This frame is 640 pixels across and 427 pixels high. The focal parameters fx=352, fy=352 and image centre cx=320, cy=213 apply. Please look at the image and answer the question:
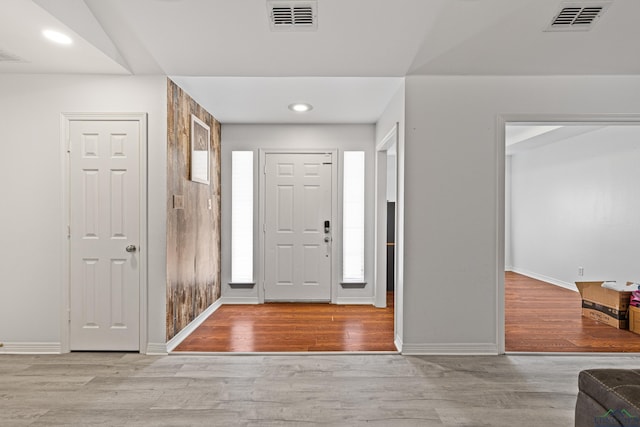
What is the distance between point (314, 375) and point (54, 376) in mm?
1919

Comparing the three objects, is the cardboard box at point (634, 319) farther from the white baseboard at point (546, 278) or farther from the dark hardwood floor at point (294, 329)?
the dark hardwood floor at point (294, 329)

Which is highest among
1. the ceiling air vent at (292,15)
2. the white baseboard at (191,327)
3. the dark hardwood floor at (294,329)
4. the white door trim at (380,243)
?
the ceiling air vent at (292,15)

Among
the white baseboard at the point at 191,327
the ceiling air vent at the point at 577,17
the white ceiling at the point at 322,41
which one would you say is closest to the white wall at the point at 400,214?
the white ceiling at the point at 322,41

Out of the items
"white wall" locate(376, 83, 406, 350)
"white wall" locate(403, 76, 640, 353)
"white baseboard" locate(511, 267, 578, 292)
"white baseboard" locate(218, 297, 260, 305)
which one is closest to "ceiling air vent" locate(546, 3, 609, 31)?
"white wall" locate(403, 76, 640, 353)

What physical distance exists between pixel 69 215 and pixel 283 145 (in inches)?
101

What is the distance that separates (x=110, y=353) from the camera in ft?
9.89

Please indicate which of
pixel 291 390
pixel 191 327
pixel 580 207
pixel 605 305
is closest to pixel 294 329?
pixel 191 327

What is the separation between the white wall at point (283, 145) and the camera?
187 inches

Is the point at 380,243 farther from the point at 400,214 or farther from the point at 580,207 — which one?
the point at 580,207

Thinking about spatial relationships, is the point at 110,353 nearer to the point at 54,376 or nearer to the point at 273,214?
the point at 54,376

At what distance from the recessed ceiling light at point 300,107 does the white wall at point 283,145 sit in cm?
63

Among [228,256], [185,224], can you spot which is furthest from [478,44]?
[228,256]

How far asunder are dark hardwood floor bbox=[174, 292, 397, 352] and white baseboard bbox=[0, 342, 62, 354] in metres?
1.02

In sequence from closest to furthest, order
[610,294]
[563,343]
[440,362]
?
1. [440,362]
2. [563,343]
3. [610,294]
